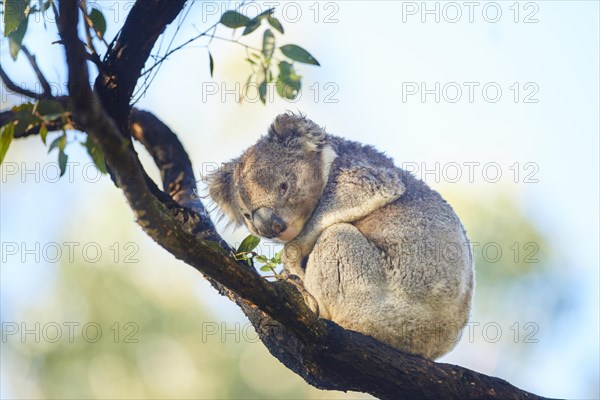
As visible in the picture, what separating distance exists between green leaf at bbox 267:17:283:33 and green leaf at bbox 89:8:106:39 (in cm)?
104

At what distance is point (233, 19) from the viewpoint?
145 inches

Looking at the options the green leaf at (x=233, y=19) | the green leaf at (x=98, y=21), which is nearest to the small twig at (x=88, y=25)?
the green leaf at (x=98, y=21)

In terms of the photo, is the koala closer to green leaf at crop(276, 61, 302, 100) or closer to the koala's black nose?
the koala's black nose

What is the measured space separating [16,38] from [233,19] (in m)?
1.02

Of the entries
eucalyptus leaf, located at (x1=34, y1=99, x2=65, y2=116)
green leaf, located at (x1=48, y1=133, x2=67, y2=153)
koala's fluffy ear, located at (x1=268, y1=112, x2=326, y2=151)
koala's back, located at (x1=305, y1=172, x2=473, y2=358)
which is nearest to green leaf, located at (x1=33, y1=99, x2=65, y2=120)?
eucalyptus leaf, located at (x1=34, y1=99, x2=65, y2=116)

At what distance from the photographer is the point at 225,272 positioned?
11.7ft

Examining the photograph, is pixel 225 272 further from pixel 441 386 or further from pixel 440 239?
pixel 440 239

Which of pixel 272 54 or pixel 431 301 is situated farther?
pixel 431 301

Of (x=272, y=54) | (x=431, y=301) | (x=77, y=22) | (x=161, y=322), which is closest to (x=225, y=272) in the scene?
(x=272, y=54)

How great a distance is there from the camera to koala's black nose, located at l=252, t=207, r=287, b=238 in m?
5.18

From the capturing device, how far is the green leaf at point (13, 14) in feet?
11.6

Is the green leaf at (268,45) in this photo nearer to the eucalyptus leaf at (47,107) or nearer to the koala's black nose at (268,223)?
the eucalyptus leaf at (47,107)

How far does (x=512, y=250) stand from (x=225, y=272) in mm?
11608

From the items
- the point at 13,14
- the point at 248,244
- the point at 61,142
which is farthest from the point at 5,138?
the point at 248,244
